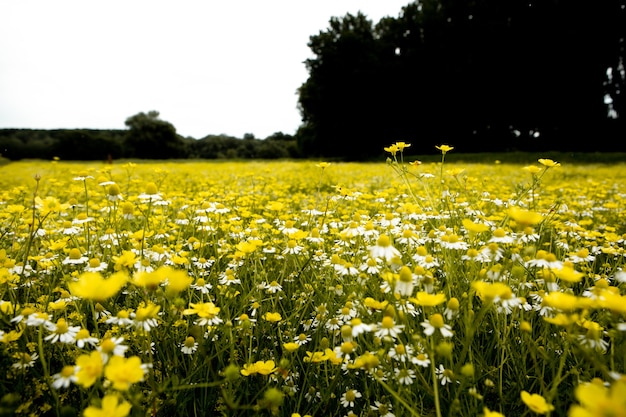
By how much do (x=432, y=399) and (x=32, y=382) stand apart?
4.87 feet

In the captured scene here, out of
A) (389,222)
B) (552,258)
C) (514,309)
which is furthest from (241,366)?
(552,258)

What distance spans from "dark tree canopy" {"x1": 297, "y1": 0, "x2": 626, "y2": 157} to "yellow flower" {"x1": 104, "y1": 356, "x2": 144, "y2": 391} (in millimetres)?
26789

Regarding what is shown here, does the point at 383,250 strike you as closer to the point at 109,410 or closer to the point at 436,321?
the point at 436,321

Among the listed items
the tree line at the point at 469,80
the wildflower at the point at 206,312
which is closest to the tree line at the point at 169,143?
the tree line at the point at 469,80

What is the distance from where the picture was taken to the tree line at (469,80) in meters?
21.6

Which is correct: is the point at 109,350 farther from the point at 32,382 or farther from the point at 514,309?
the point at 514,309

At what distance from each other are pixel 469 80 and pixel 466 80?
202 millimetres

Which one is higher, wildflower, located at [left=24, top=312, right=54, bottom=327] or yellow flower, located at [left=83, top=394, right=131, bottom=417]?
wildflower, located at [left=24, top=312, right=54, bottom=327]

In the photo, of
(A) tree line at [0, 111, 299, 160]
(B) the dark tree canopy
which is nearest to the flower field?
(B) the dark tree canopy

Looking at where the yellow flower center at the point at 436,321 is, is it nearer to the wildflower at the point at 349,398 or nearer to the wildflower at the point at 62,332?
the wildflower at the point at 349,398

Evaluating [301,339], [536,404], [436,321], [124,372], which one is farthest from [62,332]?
[536,404]

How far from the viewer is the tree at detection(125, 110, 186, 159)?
2277 inches

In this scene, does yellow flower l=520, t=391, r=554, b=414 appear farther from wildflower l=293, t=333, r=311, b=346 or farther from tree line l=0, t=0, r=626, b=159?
tree line l=0, t=0, r=626, b=159

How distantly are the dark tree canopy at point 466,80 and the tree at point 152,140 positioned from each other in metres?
38.0
